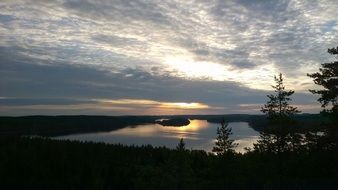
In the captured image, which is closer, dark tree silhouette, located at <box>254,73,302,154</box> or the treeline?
the treeline

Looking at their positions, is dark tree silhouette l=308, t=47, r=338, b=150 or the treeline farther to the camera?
dark tree silhouette l=308, t=47, r=338, b=150

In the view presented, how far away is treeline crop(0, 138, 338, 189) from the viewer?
15.6 m

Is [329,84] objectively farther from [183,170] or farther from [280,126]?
[183,170]

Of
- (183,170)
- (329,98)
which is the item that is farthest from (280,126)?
(183,170)

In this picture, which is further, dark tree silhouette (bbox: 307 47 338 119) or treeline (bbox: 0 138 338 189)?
dark tree silhouette (bbox: 307 47 338 119)

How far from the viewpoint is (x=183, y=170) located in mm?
15508

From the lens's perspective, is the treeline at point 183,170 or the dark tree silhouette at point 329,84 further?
the dark tree silhouette at point 329,84

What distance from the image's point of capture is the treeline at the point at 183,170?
1558 cm

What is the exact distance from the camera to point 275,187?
21.0 metres

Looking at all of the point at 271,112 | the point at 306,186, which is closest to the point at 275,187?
the point at 306,186

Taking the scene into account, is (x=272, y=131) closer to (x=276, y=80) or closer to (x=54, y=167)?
(x=276, y=80)

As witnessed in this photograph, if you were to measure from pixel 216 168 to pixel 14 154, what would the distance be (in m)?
50.6

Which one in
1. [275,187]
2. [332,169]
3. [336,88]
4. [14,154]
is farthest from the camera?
[14,154]

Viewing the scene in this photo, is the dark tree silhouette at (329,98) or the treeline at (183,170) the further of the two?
the dark tree silhouette at (329,98)
